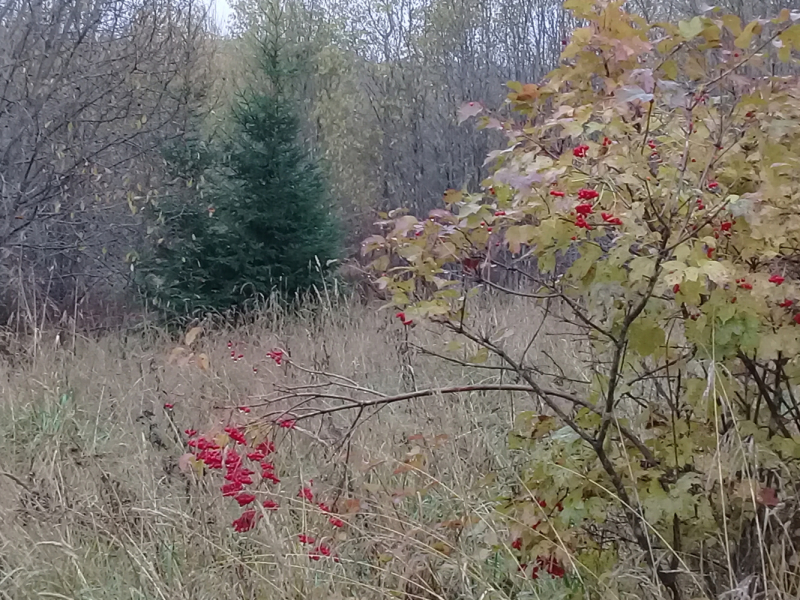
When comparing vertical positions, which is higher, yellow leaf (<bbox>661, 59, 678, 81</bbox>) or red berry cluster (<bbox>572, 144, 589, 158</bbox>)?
yellow leaf (<bbox>661, 59, 678, 81</bbox>)

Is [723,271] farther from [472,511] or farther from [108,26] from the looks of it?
[108,26]

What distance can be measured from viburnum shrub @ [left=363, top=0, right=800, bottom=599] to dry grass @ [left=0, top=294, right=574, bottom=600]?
0.32m

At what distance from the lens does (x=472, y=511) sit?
230 cm

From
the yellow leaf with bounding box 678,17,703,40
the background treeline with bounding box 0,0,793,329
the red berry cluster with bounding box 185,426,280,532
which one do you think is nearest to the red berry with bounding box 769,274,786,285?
the yellow leaf with bounding box 678,17,703,40

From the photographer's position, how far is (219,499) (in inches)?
104

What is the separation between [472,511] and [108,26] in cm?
597

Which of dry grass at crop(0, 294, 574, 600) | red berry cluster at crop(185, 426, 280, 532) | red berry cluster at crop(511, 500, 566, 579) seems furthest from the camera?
dry grass at crop(0, 294, 574, 600)

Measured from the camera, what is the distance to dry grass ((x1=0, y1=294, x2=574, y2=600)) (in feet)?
7.02

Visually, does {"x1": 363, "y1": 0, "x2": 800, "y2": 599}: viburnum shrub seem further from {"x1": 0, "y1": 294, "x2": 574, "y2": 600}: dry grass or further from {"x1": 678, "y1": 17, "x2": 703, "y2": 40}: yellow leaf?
{"x1": 0, "y1": 294, "x2": 574, "y2": 600}: dry grass

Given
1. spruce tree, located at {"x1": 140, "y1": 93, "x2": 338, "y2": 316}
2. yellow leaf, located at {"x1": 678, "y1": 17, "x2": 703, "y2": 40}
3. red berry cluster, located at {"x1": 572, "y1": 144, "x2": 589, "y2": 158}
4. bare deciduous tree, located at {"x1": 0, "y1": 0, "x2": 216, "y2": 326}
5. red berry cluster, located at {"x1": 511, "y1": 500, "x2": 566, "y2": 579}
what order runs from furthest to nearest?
spruce tree, located at {"x1": 140, "y1": 93, "x2": 338, "y2": 316}
bare deciduous tree, located at {"x1": 0, "y1": 0, "x2": 216, "y2": 326}
red berry cluster, located at {"x1": 511, "y1": 500, "x2": 566, "y2": 579}
red berry cluster, located at {"x1": 572, "y1": 144, "x2": 589, "y2": 158}
yellow leaf, located at {"x1": 678, "y1": 17, "x2": 703, "y2": 40}

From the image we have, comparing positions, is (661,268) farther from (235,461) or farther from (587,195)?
(235,461)

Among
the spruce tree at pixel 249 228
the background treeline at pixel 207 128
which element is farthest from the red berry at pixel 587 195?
the spruce tree at pixel 249 228

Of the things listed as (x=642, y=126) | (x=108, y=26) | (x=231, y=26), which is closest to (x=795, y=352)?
(x=642, y=126)

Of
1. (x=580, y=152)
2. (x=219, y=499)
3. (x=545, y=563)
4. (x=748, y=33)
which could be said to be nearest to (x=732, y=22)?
(x=748, y=33)
